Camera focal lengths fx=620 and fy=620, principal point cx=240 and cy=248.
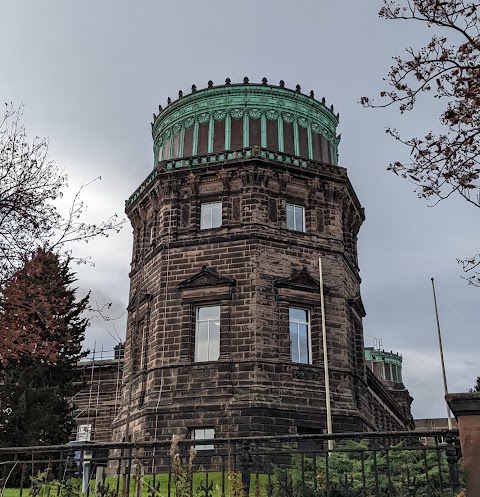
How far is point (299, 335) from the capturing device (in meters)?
24.1

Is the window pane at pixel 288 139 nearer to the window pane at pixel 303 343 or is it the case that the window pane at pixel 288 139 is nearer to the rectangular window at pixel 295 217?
the rectangular window at pixel 295 217

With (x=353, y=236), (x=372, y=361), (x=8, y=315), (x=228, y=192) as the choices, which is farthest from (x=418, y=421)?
(x=8, y=315)

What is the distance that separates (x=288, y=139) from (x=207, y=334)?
9622mm

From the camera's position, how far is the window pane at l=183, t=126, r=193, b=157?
27797 mm

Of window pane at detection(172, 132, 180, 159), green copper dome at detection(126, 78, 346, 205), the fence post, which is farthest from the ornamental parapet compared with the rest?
the fence post

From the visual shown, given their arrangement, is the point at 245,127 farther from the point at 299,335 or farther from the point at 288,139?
the point at 299,335

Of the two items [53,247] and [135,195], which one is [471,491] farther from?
[135,195]

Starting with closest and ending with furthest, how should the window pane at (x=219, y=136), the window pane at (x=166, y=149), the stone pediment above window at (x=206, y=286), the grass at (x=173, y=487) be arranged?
1. the grass at (x=173, y=487)
2. the stone pediment above window at (x=206, y=286)
3. the window pane at (x=219, y=136)
4. the window pane at (x=166, y=149)

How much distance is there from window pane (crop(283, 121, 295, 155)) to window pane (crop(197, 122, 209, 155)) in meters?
3.48

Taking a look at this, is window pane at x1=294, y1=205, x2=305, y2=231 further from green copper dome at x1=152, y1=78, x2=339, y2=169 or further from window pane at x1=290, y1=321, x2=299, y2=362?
window pane at x1=290, y1=321, x2=299, y2=362

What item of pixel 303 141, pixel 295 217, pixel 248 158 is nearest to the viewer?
pixel 248 158

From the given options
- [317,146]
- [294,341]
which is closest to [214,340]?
[294,341]

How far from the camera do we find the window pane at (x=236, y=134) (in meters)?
27.1

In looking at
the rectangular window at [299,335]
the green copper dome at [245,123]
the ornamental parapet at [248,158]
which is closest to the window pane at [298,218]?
the ornamental parapet at [248,158]
